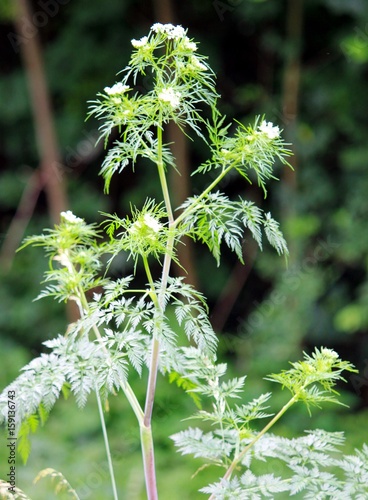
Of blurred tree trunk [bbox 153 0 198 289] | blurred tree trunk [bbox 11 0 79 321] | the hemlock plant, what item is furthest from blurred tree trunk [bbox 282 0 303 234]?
the hemlock plant

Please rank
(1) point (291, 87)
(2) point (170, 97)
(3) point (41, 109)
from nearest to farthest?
(2) point (170, 97), (1) point (291, 87), (3) point (41, 109)

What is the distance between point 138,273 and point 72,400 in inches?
44.6

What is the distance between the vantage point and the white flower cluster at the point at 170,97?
0.91 metres

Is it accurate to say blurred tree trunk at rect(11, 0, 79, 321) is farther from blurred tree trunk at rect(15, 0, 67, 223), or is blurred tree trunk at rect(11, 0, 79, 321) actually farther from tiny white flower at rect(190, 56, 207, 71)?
tiny white flower at rect(190, 56, 207, 71)

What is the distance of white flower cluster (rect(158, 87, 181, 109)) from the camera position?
3.00ft

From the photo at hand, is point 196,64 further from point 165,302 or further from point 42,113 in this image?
point 42,113

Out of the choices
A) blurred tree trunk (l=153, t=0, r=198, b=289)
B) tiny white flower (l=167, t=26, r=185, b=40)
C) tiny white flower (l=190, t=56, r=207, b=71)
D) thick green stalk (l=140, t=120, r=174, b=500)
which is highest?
blurred tree trunk (l=153, t=0, r=198, b=289)

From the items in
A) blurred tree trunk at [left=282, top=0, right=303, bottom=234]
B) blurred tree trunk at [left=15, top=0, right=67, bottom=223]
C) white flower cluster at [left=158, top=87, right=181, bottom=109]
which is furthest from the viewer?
blurred tree trunk at [left=15, top=0, right=67, bottom=223]

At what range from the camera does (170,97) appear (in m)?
0.92

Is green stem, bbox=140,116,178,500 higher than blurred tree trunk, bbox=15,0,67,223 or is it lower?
lower

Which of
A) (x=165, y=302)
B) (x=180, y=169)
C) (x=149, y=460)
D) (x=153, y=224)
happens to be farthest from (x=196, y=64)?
(x=180, y=169)

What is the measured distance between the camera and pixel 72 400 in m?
3.62

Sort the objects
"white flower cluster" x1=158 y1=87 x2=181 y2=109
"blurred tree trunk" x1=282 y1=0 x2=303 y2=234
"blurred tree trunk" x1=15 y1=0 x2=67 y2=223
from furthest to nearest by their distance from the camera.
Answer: "blurred tree trunk" x1=15 y1=0 x2=67 y2=223, "blurred tree trunk" x1=282 y1=0 x2=303 y2=234, "white flower cluster" x1=158 y1=87 x2=181 y2=109

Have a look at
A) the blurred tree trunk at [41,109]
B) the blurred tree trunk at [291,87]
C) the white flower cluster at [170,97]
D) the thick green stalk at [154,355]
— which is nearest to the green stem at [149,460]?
the thick green stalk at [154,355]
